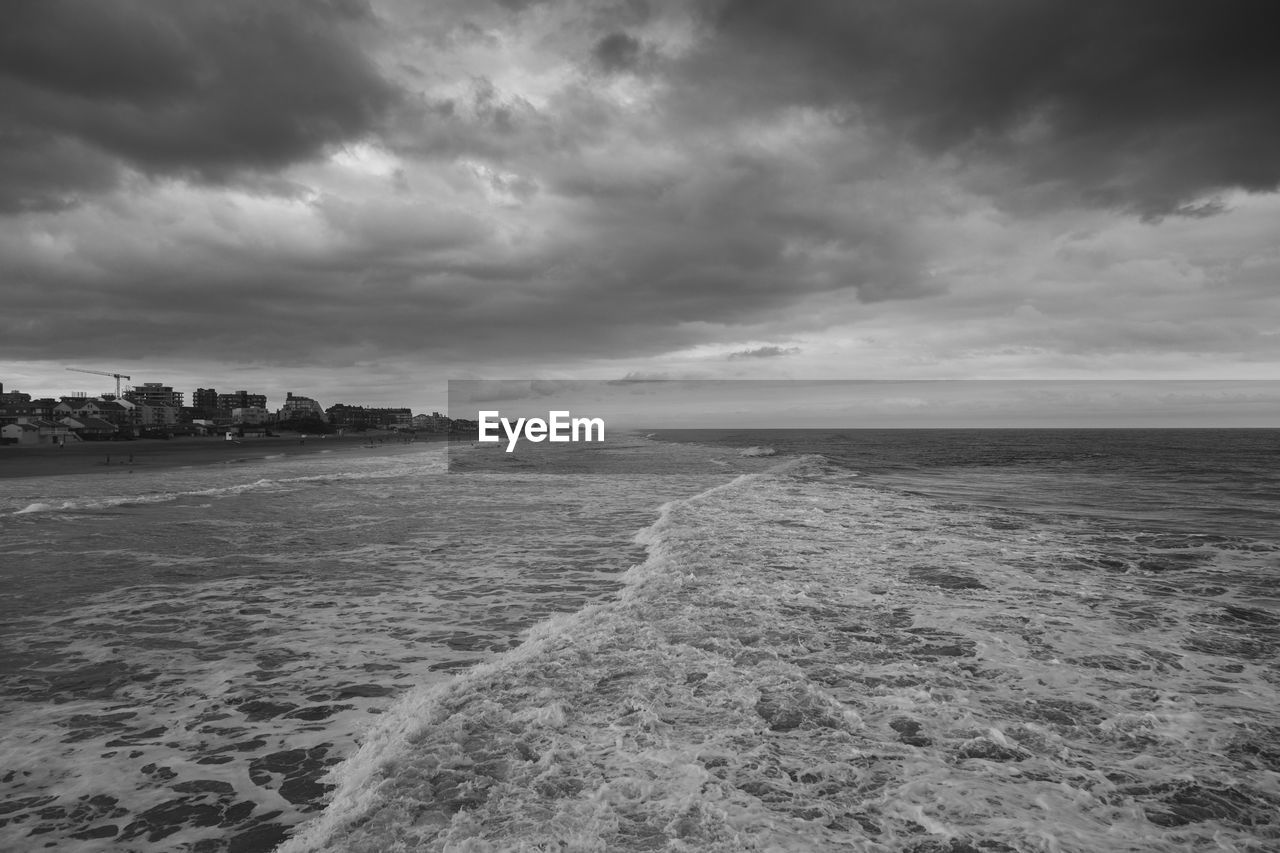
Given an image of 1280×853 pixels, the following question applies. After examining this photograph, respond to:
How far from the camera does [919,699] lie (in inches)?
253

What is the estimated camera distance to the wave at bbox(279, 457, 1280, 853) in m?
4.34

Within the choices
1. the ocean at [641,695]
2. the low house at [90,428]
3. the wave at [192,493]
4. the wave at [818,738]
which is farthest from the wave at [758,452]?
the low house at [90,428]

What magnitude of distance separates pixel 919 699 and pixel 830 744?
154cm

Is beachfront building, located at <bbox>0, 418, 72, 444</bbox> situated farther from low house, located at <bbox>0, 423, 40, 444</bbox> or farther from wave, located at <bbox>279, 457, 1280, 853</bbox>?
wave, located at <bbox>279, 457, 1280, 853</bbox>

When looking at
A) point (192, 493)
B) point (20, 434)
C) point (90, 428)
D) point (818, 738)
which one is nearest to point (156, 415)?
point (90, 428)

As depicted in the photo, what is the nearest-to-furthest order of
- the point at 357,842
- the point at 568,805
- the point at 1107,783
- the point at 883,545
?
the point at 357,842
the point at 568,805
the point at 1107,783
the point at 883,545

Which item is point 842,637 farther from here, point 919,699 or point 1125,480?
point 1125,480

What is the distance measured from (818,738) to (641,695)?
1841mm

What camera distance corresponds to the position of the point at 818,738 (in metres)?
5.59

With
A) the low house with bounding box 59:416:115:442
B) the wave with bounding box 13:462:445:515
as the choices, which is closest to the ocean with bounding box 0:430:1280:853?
the wave with bounding box 13:462:445:515

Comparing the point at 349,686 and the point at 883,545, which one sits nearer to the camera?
the point at 349,686

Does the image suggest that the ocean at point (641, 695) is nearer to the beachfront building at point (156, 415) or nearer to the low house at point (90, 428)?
the low house at point (90, 428)

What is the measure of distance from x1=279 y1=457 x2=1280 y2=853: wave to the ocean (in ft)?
0.10

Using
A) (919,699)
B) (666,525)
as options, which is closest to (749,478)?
(666,525)
